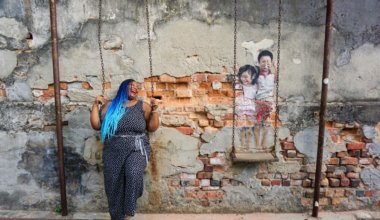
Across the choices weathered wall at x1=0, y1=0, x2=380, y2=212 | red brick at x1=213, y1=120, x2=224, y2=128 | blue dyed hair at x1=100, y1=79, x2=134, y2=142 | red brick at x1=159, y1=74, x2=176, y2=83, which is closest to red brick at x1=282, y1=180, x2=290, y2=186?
weathered wall at x1=0, y1=0, x2=380, y2=212

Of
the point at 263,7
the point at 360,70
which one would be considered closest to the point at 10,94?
the point at 263,7

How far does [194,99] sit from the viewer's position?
3.89 metres

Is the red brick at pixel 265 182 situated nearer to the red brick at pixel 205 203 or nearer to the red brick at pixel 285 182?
the red brick at pixel 285 182

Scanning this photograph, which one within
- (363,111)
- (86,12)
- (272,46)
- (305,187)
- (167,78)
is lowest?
(305,187)

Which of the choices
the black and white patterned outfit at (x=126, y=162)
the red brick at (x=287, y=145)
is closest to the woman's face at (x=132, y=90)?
the black and white patterned outfit at (x=126, y=162)

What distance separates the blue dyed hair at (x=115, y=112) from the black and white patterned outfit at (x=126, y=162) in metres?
0.04

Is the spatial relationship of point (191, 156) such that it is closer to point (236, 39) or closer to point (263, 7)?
point (236, 39)

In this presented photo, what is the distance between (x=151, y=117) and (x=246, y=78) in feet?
3.40

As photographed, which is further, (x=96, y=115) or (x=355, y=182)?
(x=355, y=182)

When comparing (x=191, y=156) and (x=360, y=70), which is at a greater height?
(x=360, y=70)

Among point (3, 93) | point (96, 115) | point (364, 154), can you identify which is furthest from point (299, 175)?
point (3, 93)

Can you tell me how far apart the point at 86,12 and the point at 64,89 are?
2.63 ft

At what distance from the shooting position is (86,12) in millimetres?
3734

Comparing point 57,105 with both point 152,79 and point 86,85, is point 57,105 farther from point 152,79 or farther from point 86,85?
point 152,79
